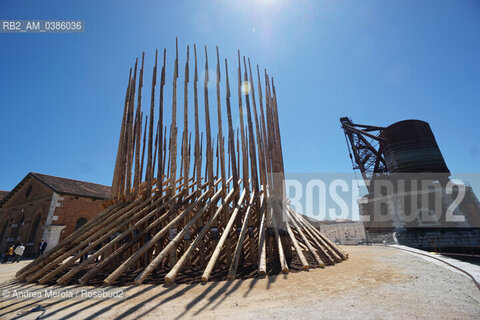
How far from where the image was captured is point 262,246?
17.6ft

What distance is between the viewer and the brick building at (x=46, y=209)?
1609 centimetres

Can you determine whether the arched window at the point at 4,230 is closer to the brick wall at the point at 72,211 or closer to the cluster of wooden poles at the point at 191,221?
the brick wall at the point at 72,211

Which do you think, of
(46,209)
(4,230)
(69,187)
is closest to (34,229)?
(46,209)

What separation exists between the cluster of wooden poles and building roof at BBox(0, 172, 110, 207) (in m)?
12.7

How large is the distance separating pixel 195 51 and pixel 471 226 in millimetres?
25545

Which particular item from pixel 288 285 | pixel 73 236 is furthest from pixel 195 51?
pixel 288 285

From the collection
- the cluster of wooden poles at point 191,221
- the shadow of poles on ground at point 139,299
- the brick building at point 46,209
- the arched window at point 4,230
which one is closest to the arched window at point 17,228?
the brick building at point 46,209

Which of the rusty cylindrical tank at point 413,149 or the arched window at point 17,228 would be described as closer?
the arched window at point 17,228

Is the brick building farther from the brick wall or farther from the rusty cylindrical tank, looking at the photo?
the rusty cylindrical tank

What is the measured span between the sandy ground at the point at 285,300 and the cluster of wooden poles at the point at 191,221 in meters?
0.52

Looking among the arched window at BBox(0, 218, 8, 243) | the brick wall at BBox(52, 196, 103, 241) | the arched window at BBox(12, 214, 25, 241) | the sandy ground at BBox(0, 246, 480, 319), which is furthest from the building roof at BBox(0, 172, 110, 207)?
the sandy ground at BBox(0, 246, 480, 319)

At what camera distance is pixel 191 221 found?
5652 millimetres

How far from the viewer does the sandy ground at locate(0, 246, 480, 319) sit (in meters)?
2.53

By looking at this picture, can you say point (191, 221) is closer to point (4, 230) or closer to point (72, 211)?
point (72, 211)
